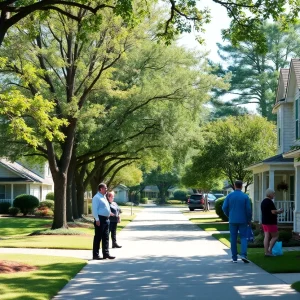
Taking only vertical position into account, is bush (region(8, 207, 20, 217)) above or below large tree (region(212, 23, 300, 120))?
below

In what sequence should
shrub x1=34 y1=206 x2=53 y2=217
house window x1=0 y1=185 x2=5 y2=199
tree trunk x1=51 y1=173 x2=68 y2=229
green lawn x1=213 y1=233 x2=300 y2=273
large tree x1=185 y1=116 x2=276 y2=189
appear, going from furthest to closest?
1. house window x1=0 y1=185 x2=5 y2=199
2. shrub x1=34 y1=206 x2=53 y2=217
3. large tree x1=185 y1=116 x2=276 y2=189
4. tree trunk x1=51 y1=173 x2=68 y2=229
5. green lawn x1=213 y1=233 x2=300 y2=273

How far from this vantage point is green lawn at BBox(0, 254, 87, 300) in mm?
11156

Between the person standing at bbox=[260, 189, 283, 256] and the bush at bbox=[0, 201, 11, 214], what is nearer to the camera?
the person standing at bbox=[260, 189, 283, 256]

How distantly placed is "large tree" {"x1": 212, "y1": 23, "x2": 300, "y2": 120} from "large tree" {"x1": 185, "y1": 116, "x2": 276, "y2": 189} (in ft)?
91.5

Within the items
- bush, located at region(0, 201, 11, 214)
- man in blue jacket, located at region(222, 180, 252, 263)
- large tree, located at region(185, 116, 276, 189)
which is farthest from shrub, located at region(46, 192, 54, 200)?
man in blue jacket, located at region(222, 180, 252, 263)

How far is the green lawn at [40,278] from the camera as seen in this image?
11.2 metres

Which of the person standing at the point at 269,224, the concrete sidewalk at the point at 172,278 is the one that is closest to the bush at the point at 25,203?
the concrete sidewalk at the point at 172,278

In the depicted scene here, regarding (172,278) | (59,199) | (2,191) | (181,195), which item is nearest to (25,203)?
(2,191)

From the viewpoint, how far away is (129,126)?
32344 millimetres

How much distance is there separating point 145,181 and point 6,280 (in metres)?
97.0

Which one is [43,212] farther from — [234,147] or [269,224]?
[269,224]

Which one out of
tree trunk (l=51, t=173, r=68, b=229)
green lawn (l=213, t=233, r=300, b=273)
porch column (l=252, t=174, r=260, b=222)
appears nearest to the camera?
green lawn (l=213, t=233, r=300, b=273)

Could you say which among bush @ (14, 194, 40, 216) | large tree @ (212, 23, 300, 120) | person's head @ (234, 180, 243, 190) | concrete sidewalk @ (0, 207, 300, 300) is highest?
large tree @ (212, 23, 300, 120)

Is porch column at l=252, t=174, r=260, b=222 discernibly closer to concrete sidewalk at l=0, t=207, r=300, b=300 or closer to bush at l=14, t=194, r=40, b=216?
concrete sidewalk at l=0, t=207, r=300, b=300
